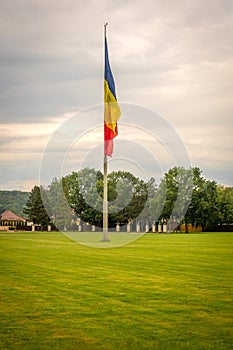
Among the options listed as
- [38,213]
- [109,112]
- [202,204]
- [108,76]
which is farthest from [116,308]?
[38,213]

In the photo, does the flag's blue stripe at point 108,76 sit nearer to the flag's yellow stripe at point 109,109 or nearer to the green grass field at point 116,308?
the flag's yellow stripe at point 109,109

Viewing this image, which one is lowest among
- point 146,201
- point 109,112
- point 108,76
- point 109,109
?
point 146,201

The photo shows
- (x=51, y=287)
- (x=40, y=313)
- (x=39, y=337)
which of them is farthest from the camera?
(x=51, y=287)

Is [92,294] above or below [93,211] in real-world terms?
below

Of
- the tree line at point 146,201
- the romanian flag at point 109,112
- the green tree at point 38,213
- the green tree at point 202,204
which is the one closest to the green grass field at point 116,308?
the romanian flag at point 109,112

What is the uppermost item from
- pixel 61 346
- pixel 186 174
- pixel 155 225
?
pixel 186 174

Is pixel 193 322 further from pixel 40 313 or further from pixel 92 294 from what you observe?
pixel 92 294

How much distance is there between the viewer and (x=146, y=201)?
91750 mm

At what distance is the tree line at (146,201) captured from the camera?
87500 millimetres

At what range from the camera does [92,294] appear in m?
12.7

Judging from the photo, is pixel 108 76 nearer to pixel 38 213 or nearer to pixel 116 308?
pixel 116 308

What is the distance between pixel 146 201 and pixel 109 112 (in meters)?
53.6

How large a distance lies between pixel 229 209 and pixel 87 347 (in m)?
86.5

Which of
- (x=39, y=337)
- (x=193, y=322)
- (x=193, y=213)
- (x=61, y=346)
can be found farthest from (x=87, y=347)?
(x=193, y=213)
